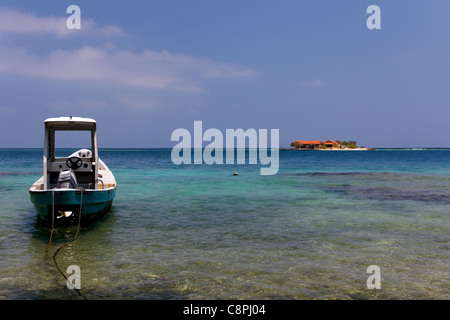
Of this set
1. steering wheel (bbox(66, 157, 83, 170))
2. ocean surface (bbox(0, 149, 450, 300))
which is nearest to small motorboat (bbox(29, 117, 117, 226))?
steering wheel (bbox(66, 157, 83, 170))

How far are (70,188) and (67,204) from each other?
25.1 inches

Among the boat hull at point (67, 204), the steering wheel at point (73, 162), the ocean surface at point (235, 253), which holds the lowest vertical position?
the ocean surface at point (235, 253)

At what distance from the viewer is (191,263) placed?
8.33 m

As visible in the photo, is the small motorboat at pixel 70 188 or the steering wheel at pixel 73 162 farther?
the steering wheel at pixel 73 162

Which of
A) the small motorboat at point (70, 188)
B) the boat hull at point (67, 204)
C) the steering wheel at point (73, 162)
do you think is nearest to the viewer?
the boat hull at point (67, 204)

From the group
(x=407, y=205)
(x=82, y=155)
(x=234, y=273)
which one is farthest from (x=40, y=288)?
(x=407, y=205)

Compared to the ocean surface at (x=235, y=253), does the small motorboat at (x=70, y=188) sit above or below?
above

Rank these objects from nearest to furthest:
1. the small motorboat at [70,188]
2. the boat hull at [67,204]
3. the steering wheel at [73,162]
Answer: the boat hull at [67,204] < the small motorboat at [70,188] < the steering wheel at [73,162]

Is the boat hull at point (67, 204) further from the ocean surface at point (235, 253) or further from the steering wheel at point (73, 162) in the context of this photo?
the steering wheel at point (73, 162)

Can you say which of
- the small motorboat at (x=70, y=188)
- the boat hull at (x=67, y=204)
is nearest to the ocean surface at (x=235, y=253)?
the boat hull at (x=67, y=204)

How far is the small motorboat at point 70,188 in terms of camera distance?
10.9 meters

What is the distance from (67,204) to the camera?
35.8 ft
